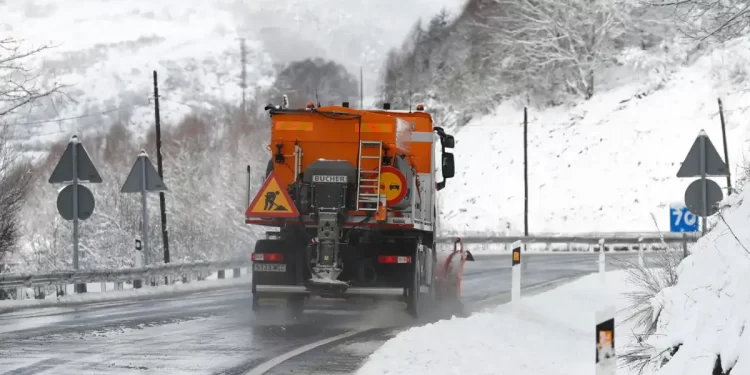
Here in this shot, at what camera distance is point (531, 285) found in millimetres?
23125

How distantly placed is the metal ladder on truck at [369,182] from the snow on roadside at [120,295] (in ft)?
21.4

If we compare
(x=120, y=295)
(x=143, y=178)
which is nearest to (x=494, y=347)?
(x=120, y=295)

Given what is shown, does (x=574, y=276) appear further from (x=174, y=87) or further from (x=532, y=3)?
(x=174, y=87)

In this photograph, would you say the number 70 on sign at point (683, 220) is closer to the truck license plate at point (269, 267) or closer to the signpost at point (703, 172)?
the signpost at point (703, 172)

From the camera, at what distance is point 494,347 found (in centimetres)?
1012

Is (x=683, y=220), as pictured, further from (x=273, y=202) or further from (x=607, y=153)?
(x=607, y=153)

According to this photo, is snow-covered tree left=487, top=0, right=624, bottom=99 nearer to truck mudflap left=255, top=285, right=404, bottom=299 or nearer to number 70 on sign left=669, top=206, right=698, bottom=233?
number 70 on sign left=669, top=206, right=698, bottom=233

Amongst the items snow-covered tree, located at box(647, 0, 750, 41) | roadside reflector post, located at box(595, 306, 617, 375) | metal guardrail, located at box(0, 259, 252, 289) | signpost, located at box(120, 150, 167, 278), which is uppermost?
snow-covered tree, located at box(647, 0, 750, 41)

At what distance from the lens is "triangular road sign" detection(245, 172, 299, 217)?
13406 millimetres

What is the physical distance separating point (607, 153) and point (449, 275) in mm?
39803

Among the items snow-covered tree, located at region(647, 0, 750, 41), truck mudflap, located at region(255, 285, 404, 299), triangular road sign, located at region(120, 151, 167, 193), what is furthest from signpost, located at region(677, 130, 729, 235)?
triangular road sign, located at region(120, 151, 167, 193)

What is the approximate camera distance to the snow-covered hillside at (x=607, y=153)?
51.0 metres

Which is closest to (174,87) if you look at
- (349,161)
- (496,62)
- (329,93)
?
(496,62)

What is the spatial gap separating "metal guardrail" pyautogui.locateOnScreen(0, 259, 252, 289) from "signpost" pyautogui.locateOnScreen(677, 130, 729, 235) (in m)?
11.2
